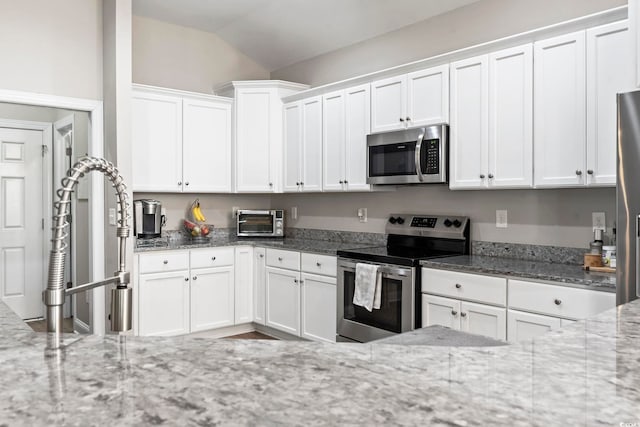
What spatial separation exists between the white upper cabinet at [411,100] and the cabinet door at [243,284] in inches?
68.1

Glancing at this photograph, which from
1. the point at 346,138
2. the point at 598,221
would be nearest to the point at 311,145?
the point at 346,138

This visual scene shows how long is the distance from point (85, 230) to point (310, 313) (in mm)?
2321

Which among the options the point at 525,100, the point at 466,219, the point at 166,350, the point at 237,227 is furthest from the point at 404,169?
the point at 166,350

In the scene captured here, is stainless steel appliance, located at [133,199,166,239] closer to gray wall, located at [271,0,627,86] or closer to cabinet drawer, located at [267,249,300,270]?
cabinet drawer, located at [267,249,300,270]

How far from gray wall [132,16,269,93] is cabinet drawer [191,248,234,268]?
1769 mm

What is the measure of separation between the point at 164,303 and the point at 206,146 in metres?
1.58

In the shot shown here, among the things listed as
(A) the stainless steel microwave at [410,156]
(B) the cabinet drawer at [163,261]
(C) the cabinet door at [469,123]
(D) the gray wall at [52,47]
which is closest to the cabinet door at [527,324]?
(C) the cabinet door at [469,123]

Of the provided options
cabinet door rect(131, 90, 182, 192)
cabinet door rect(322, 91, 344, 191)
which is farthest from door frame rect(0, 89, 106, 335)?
cabinet door rect(322, 91, 344, 191)

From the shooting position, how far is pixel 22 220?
522cm

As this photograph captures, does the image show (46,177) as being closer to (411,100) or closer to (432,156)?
(411,100)

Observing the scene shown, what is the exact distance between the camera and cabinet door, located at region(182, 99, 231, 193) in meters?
4.88

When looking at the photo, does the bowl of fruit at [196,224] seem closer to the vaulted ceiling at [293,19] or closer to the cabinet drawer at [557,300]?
the vaulted ceiling at [293,19]

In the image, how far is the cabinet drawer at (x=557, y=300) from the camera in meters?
2.57

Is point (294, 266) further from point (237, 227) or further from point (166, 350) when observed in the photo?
point (166, 350)
